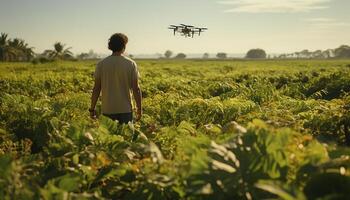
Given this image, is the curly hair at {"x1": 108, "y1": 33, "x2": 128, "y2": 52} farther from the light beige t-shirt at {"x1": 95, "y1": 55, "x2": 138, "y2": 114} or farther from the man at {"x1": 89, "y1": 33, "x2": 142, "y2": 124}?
the light beige t-shirt at {"x1": 95, "y1": 55, "x2": 138, "y2": 114}

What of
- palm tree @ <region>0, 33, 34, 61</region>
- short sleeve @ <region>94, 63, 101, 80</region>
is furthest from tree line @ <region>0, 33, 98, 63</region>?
short sleeve @ <region>94, 63, 101, 80</region>

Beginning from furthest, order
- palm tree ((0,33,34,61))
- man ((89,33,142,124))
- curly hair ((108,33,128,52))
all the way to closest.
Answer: palm tree ((0,33,34,61)) < man ((89,33,142,124)) < curly hair ((108,33,128,52))

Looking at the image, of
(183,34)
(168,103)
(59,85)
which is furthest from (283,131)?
(59,85)

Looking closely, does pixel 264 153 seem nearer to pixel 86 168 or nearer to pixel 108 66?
pixel 86 168

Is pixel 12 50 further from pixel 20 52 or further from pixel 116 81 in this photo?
pixel 116 81

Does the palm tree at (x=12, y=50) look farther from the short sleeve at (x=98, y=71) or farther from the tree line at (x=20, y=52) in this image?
the short sleeve at (x=98, y=71)

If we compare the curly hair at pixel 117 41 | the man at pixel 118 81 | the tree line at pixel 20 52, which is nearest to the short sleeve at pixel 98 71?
the man at pixel 118 81

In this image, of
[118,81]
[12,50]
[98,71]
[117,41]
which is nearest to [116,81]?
[118,81]
